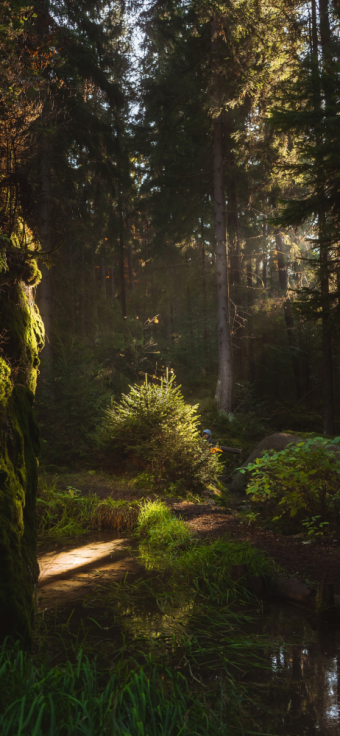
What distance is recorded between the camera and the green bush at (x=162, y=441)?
932 cm

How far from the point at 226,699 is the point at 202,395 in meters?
17.5

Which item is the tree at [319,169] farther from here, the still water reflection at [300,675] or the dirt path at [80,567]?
the still water reflection at [300,675]

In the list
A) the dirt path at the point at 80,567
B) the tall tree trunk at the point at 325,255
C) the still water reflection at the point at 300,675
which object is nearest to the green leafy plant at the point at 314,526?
the still water reflection at the point at 300,675

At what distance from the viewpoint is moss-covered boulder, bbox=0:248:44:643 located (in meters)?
3.10

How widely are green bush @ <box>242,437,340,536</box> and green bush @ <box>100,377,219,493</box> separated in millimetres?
2823

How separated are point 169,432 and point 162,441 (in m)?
Result: 0.23

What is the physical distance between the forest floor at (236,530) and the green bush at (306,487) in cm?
34

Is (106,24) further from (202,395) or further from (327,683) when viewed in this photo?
(327,683)

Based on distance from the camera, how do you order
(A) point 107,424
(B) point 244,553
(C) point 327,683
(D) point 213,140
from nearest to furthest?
1. (C) point 327,683
2. (B) point 244,553
3. (A) point 107,424
4. (D) point 213,140

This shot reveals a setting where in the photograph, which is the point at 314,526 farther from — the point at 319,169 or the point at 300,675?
the point at 319,169

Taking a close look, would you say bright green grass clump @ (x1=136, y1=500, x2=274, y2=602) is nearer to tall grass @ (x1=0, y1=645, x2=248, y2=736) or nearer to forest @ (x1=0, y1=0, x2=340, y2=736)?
forest @ (x1=0, y1=0, x2=340, y2=736)

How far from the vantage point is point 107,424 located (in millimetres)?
10414

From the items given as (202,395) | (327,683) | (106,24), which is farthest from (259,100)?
(327,683)

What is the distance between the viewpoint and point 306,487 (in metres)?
6.21
